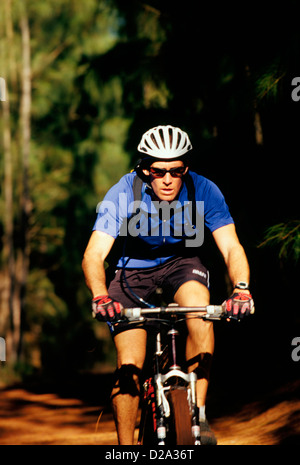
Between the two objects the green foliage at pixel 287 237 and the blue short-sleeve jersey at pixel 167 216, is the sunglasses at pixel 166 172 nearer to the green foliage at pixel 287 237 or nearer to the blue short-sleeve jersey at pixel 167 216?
the blue short-sleeve jersey at pixel 167 216

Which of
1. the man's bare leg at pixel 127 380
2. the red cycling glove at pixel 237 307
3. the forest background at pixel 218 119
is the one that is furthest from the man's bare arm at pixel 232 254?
the forest background at pixel 218 119

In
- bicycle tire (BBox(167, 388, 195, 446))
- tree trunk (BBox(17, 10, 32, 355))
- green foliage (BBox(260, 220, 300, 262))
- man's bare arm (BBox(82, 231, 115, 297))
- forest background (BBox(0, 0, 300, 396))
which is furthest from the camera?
tree trunk (BBox(17, 10, 32, 355))

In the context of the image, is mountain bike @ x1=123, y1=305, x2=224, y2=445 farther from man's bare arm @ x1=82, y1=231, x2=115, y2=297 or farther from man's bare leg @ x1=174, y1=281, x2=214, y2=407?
man's bare arm @ x1=82, y1=231, x2=115, y2=297

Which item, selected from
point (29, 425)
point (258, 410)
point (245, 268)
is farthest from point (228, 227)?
point (29, 425)

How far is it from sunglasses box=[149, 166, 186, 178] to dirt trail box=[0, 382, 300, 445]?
8.59 ft

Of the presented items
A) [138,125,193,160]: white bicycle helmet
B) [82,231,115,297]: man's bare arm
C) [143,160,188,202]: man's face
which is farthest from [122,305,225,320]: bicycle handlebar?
[138,125,193,160]: white bicycle helmet

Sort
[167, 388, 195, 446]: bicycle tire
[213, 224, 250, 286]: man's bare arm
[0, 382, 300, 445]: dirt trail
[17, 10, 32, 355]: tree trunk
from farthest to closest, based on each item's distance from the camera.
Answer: [17, 10, 32, 355]: tree trunk, [0, 382, 300, 445]: dirt trail, [213, 224, 250, 286]: man's bare arm, [167, 388, 195, 446]: bicycle tire

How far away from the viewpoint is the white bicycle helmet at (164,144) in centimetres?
422

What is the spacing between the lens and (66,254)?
1848cm

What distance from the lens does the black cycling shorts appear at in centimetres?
424

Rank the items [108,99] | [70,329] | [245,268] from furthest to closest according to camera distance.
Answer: [70,329] → [108,99] → [245,268]

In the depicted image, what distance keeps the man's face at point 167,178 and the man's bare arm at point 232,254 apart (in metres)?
0.38

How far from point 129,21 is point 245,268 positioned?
752 cm

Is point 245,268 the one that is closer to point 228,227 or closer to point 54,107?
point 228,227
